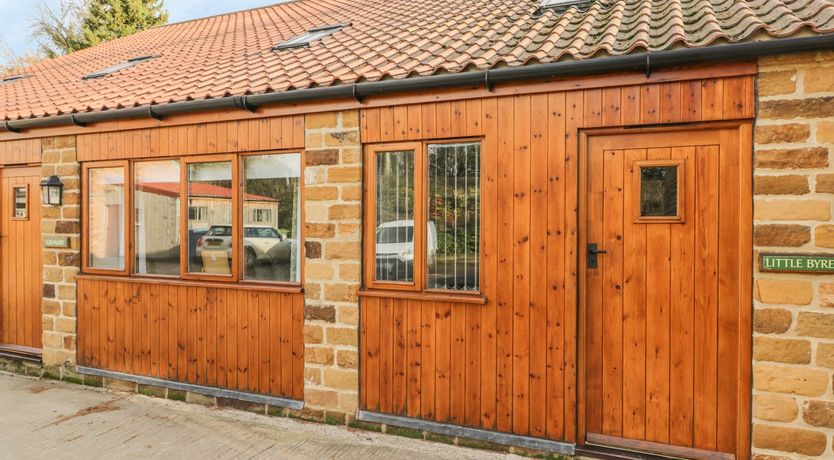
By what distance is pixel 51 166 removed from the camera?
18.7 feet

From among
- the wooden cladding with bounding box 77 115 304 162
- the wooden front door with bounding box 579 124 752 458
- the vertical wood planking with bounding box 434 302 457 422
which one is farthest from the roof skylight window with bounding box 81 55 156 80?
the wooden front door with bounding box 579 124 752 458

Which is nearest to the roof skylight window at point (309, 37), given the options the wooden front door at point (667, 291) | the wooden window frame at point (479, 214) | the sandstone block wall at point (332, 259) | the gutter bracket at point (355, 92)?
the sandstone block wall at point (332, 259)

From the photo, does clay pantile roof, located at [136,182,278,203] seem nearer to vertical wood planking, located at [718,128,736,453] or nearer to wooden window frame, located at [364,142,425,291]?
wooden window frame, located at [364,142,425,291]

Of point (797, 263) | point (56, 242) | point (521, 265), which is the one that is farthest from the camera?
point (56, 242)

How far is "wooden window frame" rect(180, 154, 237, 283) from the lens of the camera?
4.82m

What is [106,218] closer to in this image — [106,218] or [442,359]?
[106,218]

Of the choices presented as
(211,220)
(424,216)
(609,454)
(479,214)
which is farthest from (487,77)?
(211,220)

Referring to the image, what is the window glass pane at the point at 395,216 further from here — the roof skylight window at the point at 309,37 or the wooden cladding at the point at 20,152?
the wooden cladding at the point at 20,152

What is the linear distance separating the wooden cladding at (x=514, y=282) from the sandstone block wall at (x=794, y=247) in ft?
1.55

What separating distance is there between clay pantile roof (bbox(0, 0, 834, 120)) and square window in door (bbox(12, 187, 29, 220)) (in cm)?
93

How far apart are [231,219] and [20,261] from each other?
338 centimetres

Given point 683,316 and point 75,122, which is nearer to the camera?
point 683,316

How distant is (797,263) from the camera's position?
314 centimetres

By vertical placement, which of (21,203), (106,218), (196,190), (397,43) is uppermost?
(397,43)
